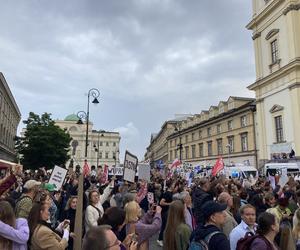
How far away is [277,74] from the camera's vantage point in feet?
116

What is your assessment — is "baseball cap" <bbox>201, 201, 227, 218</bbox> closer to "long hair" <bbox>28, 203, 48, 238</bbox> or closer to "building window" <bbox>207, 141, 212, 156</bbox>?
"long hair" <bbox>28, 203, 48, 238</bbox>

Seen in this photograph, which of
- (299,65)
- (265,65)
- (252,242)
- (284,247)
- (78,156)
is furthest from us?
(78,156)

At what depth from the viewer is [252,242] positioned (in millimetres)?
3527

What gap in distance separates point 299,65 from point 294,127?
5.97 meters

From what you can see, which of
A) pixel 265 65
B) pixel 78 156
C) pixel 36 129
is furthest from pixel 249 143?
pixel 78 156

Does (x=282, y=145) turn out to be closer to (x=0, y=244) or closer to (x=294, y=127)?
(x=294, y=127)

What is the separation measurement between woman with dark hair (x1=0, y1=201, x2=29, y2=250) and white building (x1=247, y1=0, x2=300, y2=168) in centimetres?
3117

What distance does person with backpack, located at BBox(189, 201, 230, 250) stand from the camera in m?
3.58

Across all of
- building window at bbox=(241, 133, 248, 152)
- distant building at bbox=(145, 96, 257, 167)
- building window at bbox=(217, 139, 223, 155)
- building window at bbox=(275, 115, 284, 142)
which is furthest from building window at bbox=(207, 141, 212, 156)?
building window at bbox=(275, 115, 284, 142)

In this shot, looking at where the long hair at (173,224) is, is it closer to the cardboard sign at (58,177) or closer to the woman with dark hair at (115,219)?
the woman with dark hair at (115,219)

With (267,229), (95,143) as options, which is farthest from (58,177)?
(95,143)

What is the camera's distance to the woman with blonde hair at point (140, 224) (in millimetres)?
4609

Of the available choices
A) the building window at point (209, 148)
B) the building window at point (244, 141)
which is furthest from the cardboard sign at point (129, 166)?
the building window at point (209, 148)

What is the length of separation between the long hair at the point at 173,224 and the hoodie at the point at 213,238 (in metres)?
1.19
